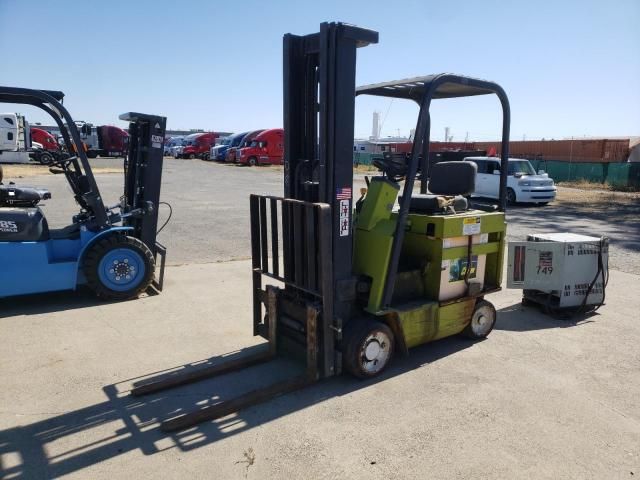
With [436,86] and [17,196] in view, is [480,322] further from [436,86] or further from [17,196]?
[17,196]

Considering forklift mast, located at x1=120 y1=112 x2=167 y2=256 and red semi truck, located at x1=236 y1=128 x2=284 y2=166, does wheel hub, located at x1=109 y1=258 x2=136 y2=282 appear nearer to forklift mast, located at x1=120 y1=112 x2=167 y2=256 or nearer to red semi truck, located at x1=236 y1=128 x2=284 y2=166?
forklift mast, located at x1=120 y1=112 x2=167 y2=256

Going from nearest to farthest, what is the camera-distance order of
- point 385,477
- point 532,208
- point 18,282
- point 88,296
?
1. point 385,477
2. point 18,282
3. point 88,296
4. point 532,208

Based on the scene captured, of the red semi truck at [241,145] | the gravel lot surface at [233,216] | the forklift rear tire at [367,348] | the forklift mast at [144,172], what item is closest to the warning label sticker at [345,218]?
the forklift rear tire at [367,348]

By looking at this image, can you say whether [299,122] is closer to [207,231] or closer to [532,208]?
[207,231]

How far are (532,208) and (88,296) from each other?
16.7 meters

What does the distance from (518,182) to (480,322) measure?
15.3 m

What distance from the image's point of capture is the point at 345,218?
4.24 meters

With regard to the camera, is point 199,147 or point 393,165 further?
point 199,147

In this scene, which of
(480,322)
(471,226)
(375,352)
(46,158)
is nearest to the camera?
(375,352)

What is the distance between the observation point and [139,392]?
4074 mm

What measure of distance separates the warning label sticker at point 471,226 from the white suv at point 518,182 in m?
14.7

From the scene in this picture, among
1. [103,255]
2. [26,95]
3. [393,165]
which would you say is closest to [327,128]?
[393,165]

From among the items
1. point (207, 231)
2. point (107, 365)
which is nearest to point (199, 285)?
point (107, 365)

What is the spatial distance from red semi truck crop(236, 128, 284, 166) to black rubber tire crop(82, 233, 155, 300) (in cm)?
3253
